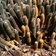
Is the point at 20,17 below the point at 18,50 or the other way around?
the other way around

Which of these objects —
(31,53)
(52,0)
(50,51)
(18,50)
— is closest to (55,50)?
(50,51)

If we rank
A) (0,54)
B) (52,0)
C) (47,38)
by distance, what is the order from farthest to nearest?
(52,0) → (47,38) → (0,54)

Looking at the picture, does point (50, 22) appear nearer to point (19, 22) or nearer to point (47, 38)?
point (47, 38)

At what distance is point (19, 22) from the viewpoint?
0.98m

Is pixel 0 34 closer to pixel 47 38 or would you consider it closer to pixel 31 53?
pixel 31 53

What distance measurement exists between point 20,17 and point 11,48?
1.15ft

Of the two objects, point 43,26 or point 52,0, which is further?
point 52,0

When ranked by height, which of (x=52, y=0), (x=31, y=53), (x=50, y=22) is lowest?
(x=31, y=53)

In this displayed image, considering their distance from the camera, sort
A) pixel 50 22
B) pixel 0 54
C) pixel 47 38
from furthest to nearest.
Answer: pixel 50 22 → pixel 47 38 → pixel 0 54

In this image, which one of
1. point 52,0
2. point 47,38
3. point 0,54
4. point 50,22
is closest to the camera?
point 0,54

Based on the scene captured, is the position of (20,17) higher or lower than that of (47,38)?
higher

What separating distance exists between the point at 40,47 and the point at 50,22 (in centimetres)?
32

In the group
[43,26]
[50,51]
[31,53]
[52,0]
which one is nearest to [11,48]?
[31,53]

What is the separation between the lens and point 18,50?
2.42ft
